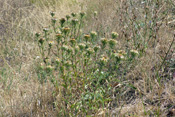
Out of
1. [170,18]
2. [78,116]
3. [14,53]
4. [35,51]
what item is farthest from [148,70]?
[14,53]

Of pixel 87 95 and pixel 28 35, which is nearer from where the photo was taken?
pixel 87 95

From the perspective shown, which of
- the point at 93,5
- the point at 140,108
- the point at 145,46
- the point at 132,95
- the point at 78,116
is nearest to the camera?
the point at 140,108

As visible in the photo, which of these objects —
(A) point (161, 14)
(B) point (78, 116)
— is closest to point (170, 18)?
(A) point (161, 14)

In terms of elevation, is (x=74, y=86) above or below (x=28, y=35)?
below

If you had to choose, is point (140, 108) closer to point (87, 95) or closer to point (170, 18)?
point (87, 95)

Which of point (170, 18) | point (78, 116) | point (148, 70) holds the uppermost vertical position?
point (170, 18)

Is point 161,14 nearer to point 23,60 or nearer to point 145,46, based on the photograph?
point 145,46

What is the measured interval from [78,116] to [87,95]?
242 mm

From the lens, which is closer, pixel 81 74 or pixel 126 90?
pixel 81 74

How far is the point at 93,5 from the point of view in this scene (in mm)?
5227

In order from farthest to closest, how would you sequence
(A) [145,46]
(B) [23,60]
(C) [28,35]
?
(C) [28,35] < (B) [23,60] < (A) [145,46]

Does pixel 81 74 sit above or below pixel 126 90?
above

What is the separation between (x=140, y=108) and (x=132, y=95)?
0.34 meters

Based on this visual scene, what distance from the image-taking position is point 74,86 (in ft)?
7.36
